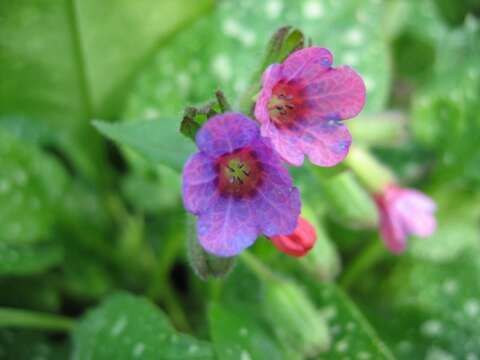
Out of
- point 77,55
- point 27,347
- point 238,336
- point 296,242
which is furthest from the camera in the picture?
point 77,55

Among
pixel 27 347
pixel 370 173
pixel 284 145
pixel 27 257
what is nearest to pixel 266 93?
pixel 284 145

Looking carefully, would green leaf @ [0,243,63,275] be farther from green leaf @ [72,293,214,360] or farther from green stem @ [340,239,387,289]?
green stem @ [340,239,387,289]

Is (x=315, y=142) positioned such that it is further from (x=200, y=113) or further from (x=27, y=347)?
(x=27, y=347)

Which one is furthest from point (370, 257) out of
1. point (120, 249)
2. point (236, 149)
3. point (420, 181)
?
point (236, 149)

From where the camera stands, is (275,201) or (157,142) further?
(157,142)

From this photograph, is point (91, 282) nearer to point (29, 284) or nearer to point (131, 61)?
point (29, 284)

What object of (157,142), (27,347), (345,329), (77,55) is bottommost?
(27,347)
